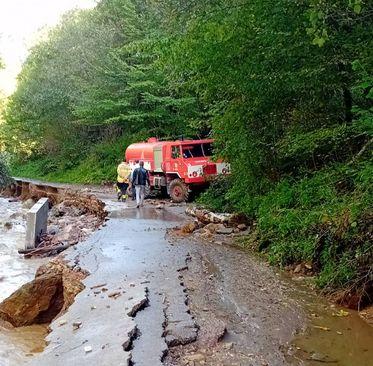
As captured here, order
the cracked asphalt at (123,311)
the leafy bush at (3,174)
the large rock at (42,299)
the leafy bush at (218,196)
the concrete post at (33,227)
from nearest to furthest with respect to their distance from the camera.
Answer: the cracked asphalt at (123,311), the large rock at (42,299), the concrete post at (33,227), the leafy bush at (218,196), the leafy bush at (3,174)

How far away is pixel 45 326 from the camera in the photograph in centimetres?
800

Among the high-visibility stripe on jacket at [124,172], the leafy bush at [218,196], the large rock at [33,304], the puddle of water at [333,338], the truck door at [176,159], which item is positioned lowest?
the large rock at [33,304]

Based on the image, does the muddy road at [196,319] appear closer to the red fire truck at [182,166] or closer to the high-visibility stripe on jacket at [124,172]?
the red fire truck at [182,166]

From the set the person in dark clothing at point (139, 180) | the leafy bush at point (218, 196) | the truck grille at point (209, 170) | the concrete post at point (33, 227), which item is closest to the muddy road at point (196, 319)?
the concrete post at point (33, 227)

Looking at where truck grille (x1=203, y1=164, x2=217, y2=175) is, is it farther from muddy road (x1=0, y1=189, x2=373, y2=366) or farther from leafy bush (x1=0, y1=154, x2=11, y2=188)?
leafy bush (x1=0, y1=154, x2=11, y2=188)

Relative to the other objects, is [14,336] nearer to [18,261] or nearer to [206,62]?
[18,261]

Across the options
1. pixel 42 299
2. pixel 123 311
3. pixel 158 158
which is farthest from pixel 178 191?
pixel 123 311

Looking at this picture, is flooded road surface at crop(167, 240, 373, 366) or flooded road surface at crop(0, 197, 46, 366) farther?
flooded road surface at crop(0, 197, 46, 366)

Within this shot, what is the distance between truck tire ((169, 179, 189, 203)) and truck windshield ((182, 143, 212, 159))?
108cm

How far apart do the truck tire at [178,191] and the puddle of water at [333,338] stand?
12.2 m

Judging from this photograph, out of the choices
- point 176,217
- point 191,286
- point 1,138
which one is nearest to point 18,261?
point 176,217

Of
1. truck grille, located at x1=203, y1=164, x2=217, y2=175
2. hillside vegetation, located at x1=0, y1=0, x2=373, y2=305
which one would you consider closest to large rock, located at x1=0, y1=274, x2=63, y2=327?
hillside vegetation, located at x1=0, y1=0, x2=373, y2=305

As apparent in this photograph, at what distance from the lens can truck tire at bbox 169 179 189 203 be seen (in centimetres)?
1933

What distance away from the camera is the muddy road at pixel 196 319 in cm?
518
